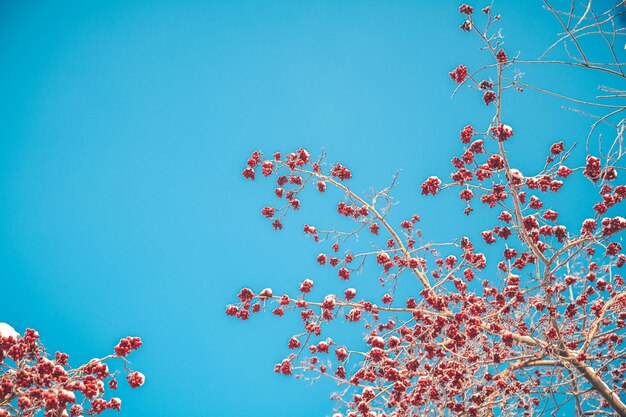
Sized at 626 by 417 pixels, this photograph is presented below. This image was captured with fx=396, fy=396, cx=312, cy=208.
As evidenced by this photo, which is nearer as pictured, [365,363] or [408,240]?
[365,363]

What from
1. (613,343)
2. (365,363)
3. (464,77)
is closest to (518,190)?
(464,77)

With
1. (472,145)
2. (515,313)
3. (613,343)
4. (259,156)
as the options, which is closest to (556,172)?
(472,145)

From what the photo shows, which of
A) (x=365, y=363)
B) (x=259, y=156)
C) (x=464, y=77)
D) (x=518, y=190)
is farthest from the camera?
(x=259, y=156)

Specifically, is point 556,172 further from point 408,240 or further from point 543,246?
point 408,240

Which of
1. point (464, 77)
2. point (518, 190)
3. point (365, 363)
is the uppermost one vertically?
point (464, 77)

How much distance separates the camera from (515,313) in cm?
653

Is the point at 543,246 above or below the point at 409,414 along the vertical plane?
above

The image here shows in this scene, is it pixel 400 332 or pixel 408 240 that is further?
pixel 408 240

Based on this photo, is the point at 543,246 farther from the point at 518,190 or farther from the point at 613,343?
the point at 613,343

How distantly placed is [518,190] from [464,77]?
1.98 meters

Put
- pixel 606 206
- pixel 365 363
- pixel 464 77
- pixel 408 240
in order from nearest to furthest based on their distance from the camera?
pixel 464 77 < pixel 606 206 < pixel 365 363 < pixel 408 240

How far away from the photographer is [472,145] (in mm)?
5324

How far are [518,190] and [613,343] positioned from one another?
307 cm

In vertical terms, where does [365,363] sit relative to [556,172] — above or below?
below
